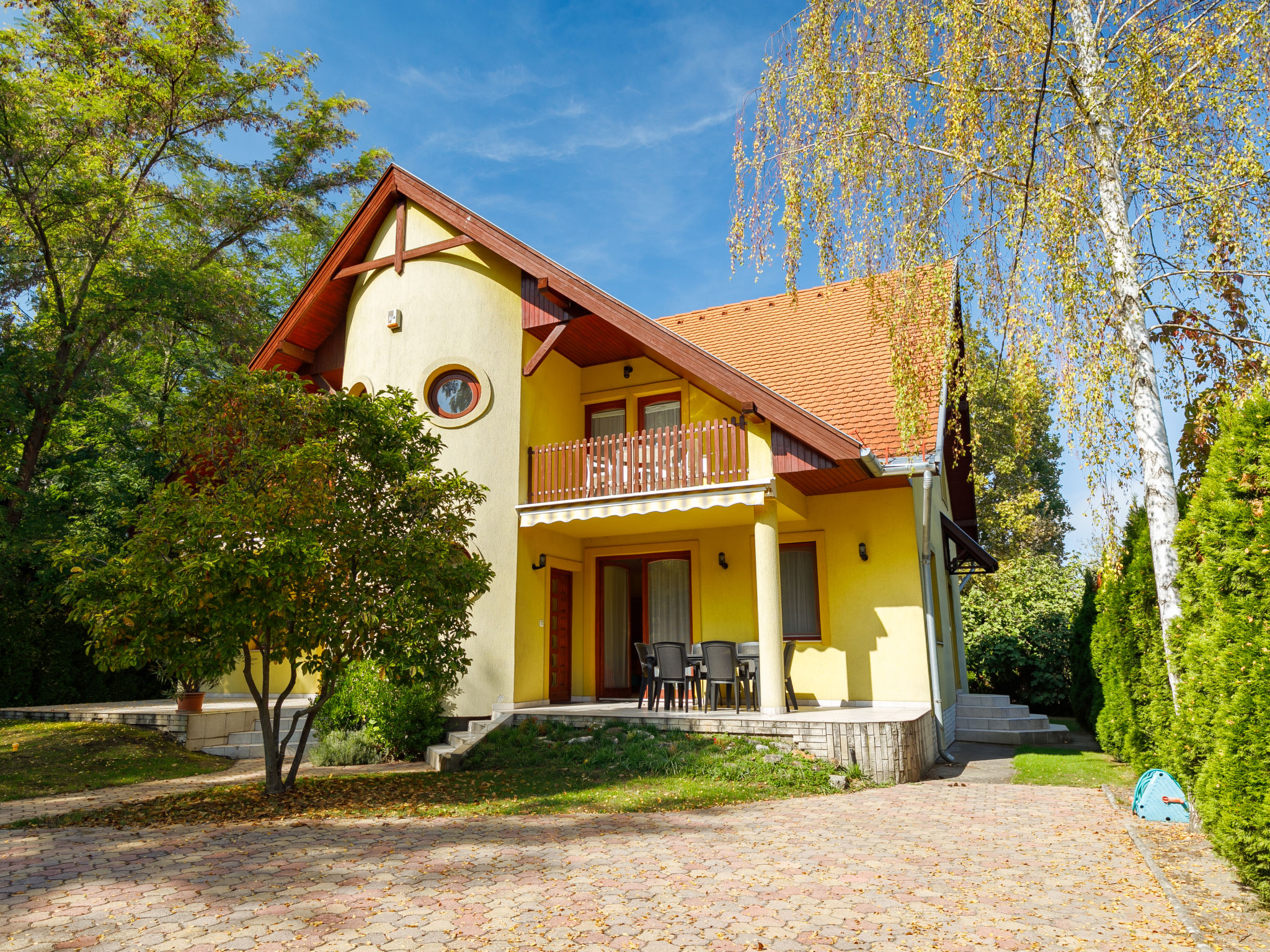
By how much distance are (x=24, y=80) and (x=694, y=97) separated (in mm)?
16717

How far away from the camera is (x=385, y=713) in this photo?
12.2 metres

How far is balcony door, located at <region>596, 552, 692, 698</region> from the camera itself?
49.6 ft

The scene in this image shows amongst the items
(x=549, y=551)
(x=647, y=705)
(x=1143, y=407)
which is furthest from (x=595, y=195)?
(x=1143, y=407)

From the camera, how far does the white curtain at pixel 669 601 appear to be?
1503cm

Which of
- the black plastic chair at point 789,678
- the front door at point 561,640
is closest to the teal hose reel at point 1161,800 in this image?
the black plastic chair at point 789,678

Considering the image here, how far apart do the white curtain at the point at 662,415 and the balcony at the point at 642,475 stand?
4.61 feet

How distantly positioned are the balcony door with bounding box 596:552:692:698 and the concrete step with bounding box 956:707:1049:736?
19.3 ft

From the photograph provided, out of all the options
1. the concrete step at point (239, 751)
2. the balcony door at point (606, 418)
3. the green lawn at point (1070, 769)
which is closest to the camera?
the green lawn at point (1070, 769)

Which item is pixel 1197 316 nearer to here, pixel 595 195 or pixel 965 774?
pixel 965 774

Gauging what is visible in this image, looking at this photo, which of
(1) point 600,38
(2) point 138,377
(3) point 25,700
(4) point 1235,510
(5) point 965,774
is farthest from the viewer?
(2) point 138,377

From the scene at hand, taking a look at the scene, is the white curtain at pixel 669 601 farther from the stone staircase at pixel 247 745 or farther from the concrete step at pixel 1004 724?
the stone staircase at pixel 247 745

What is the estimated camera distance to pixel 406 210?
1582 centimetres

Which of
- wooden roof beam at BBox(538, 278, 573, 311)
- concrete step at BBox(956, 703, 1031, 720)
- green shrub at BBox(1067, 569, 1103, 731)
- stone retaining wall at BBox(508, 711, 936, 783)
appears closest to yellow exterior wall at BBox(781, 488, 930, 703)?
stone retaining wall at BBox(508, 711, 936, 783)

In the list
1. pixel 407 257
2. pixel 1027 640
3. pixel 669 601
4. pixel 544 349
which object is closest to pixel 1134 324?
pixel 544 349
